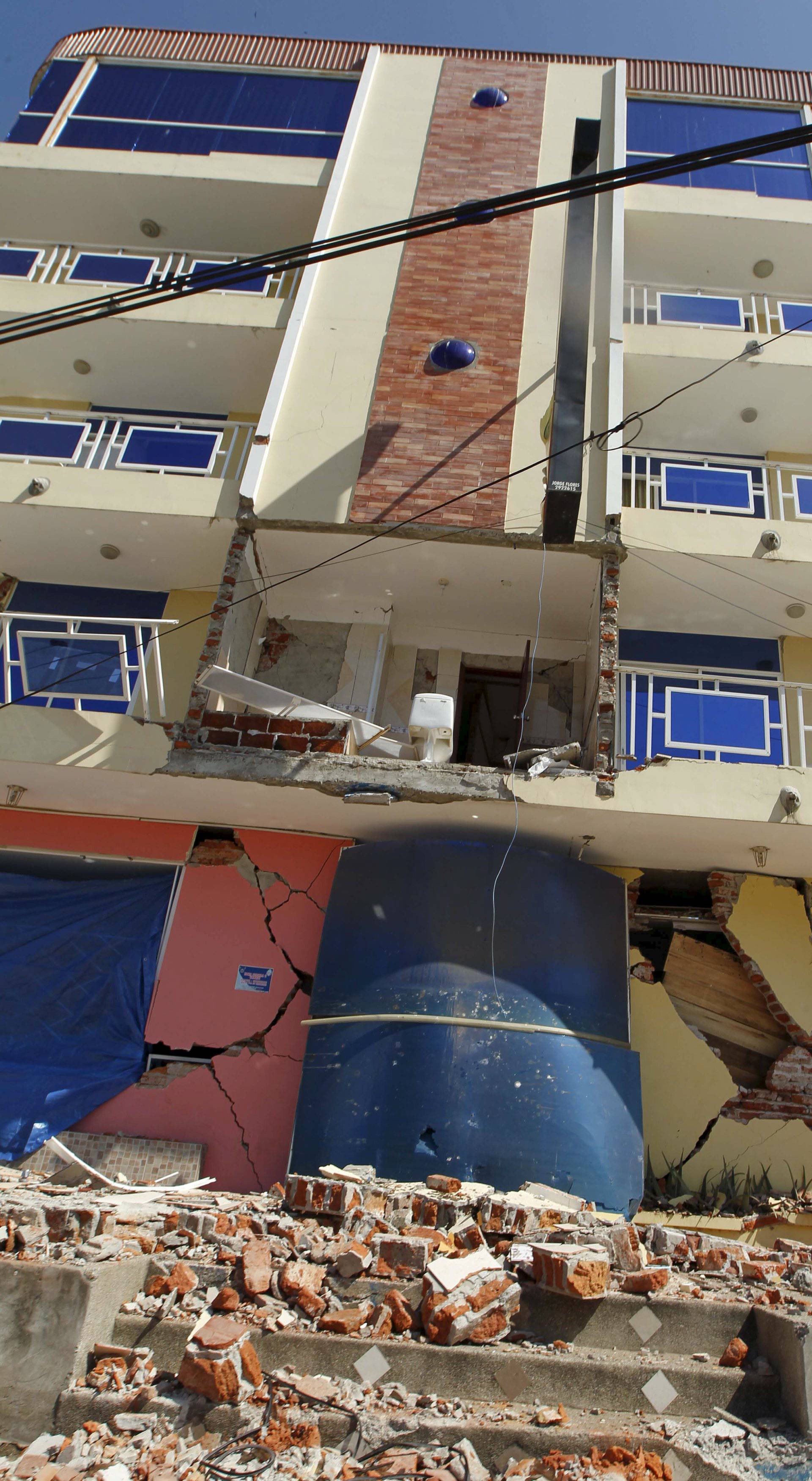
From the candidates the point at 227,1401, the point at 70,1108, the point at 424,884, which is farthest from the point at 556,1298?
the point at 70,1108

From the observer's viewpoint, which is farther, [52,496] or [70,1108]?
[52,496]

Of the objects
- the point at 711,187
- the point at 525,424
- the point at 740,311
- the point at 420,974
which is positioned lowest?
the point at 420,974

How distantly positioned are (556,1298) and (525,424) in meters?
7.66

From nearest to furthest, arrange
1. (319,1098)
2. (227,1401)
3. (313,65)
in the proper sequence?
(227,1401)
(319,1098)
(313,65)

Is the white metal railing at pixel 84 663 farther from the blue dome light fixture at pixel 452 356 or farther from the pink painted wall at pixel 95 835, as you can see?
the blue dome light fixture at pixel 452 356

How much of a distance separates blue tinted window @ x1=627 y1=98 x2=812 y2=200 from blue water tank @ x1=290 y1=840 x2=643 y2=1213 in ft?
32.6

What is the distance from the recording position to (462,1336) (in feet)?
11.5

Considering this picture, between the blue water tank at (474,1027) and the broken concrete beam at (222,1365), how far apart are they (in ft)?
9.98

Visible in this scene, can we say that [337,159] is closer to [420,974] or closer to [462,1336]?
[420,974]

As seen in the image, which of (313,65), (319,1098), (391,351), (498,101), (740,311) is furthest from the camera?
(313,65)

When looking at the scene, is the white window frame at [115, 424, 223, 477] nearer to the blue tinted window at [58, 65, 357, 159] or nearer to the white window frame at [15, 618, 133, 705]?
the white window frame at [15, 618, 133, 705]

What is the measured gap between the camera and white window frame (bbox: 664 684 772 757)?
26.5 feet

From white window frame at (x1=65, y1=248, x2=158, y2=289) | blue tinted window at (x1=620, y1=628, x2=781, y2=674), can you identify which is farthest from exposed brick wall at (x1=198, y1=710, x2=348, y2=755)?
white window frame at (x1=65, y1=248, x2=158, y2=289)

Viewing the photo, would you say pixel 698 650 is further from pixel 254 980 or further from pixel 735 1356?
pixel 735 1356
